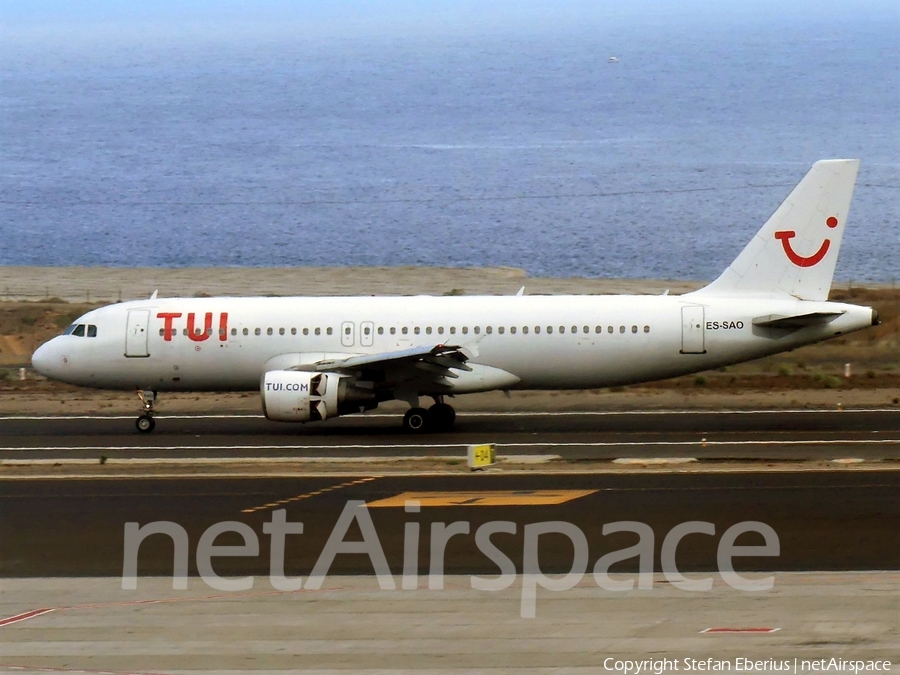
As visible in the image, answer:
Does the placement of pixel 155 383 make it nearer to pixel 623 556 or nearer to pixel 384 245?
pixel 623 556

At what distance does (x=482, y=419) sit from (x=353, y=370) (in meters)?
4.99

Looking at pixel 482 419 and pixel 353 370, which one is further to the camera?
pixel 482 419

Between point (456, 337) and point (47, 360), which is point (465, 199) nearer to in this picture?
point (47, 360)

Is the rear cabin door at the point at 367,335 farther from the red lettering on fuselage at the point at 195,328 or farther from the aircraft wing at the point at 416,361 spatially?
the red lettering on fuselage at the point at 195,328

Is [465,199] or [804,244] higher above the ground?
[465,199]

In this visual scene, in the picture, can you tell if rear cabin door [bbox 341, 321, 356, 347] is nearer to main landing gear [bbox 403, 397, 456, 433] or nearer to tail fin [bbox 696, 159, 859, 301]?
main landing gear [bbox 403, 397, 456, 433]

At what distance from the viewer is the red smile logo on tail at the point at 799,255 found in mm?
33500

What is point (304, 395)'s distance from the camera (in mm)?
32531

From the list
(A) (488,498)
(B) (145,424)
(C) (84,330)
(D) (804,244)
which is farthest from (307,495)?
(D) (804,244)

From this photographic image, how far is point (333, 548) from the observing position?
794 inches

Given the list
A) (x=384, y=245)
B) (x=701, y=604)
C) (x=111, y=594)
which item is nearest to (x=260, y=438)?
(x=111, y=594)

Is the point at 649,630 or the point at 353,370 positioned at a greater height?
the point at 353,370

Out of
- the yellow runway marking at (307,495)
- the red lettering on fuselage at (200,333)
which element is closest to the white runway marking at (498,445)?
the red lettering on fuselage at (200,333)

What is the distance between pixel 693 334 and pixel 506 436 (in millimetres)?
5215
